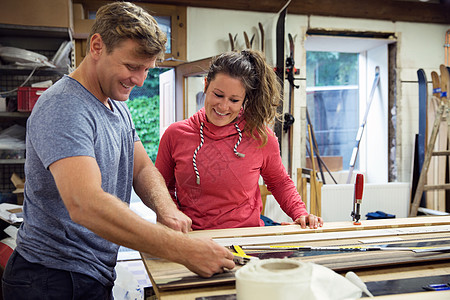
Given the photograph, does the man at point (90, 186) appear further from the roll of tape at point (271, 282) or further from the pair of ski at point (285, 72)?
the pair of ski at point (285, 72)

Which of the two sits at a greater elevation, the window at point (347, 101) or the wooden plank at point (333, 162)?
the window at point (347, 101)

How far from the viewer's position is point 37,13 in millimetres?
3777

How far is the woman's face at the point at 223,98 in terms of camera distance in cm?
187

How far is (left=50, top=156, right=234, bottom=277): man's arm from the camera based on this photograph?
1035mm

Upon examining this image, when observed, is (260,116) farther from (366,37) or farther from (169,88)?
(366,37)

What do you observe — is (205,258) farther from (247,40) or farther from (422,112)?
(422,112)

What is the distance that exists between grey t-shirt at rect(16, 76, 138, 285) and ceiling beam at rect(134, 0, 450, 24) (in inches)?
152

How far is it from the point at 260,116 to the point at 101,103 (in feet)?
2.86

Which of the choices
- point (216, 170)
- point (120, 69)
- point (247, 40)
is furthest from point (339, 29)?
point (120, 69)

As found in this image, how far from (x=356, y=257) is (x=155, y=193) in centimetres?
73

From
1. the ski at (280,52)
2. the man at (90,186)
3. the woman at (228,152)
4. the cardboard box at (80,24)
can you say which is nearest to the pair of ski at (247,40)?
the ski at (280,52)

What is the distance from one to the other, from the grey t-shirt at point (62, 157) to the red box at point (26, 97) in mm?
2723

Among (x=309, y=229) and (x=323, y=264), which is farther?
(x=309, y=229)

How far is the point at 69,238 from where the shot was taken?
1.26 metres
